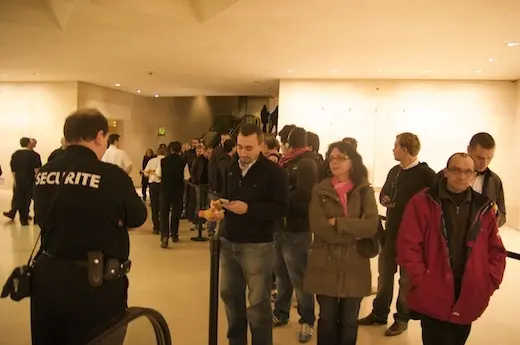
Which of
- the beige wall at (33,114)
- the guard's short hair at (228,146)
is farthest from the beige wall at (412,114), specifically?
the beige wall at (33,114)

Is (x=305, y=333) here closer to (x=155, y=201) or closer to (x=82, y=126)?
(x=82, y=126)

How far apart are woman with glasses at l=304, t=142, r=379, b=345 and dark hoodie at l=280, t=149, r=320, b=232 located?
638 mm

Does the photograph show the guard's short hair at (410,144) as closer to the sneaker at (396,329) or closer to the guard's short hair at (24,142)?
the sneaker at (396,329)

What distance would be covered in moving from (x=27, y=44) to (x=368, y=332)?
824 centimetres

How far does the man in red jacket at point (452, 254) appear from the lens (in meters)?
2.49

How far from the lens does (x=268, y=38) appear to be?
748 cm

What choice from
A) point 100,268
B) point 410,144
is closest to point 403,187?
point 410,144

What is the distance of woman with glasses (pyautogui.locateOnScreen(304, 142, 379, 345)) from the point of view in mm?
2887

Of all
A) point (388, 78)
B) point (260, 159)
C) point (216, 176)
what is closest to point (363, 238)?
point (260, 159)

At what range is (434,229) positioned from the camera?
2.55 meters

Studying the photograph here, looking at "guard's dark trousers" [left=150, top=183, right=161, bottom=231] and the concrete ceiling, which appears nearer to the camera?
the concrete ceiling

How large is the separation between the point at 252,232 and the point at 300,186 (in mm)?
837

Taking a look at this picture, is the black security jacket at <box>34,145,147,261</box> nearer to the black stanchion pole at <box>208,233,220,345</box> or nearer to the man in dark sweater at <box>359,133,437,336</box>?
the black stanchion pole at <box>208,233,220,345</box>

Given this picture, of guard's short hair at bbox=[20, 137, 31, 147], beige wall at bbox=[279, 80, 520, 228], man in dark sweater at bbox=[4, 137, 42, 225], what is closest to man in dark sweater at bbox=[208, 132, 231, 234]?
man in dark sweater at bbox=[4, 137, 42, 225]
